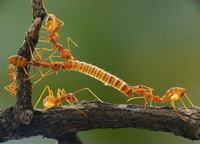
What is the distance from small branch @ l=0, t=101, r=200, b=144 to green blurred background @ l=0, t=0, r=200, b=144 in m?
0.95

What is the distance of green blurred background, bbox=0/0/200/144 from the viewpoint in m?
2.26

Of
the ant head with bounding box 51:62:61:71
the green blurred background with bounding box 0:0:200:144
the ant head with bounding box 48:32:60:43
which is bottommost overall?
the ant head with bounding box 51:62:61:71

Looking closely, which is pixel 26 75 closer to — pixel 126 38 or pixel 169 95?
pixel 169 95

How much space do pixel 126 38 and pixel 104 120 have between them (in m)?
1.18

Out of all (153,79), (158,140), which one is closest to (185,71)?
(153,79)

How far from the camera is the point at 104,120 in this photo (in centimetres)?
124

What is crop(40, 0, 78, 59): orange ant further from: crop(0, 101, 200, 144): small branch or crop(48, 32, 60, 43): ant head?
crop(0, 101, 200, 144): small branch

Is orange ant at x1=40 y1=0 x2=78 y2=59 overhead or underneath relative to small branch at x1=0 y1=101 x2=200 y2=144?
overhead

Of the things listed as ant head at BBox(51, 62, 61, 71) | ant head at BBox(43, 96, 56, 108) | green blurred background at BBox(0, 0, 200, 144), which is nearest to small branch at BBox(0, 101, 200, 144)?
ant head at BBox(43, 96, 56, 108)

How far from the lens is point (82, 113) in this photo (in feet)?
4.02

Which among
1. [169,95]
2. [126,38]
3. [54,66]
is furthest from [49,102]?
[126,38]

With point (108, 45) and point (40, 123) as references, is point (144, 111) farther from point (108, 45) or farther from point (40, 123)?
point (108, 45)

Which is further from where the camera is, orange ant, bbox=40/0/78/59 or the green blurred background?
the green blurred background

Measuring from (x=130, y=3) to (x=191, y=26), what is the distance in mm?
336
